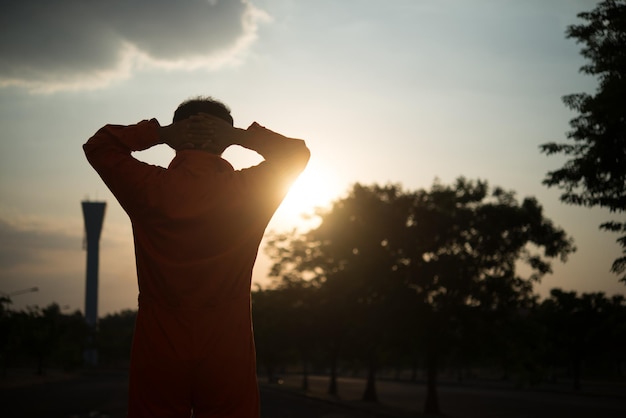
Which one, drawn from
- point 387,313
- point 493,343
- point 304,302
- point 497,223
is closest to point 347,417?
point 387,313

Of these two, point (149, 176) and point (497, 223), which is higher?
point (497, 223)

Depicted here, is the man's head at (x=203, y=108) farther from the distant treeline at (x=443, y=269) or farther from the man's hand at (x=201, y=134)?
the distant treeline at (x=443, y=269)

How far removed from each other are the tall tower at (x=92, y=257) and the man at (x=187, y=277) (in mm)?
142726

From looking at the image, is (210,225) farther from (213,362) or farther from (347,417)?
(347,417)

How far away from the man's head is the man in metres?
0.21

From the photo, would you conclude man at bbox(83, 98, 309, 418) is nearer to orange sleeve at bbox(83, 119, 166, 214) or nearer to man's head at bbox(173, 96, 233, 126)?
orange sleeve at bbox(83, 119, 166, 214)

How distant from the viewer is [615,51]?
12711 mm

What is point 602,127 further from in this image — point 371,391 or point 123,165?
point 371,391

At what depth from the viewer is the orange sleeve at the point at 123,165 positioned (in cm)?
232

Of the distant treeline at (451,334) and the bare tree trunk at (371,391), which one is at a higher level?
the distant treeline at (451,334)

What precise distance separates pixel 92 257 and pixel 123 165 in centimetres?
15697

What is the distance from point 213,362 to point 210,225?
1.52 ft

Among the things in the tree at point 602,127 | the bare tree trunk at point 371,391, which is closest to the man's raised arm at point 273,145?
the tree at point 602,127

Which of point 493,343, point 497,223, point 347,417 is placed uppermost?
point 497,223
